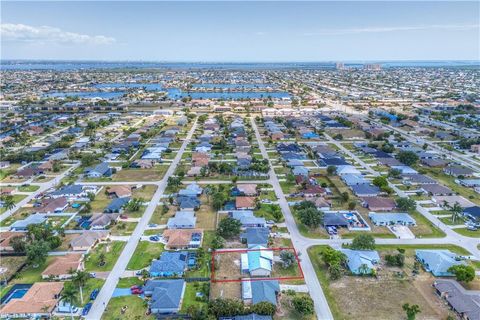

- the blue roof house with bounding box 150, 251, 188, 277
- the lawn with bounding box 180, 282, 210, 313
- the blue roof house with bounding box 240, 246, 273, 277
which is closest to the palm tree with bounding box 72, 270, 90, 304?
the blue roof house with bounding box 150, 251, 188, 277

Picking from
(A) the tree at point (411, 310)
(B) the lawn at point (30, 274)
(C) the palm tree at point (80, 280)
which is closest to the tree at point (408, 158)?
(A) the tree at point (411, 310)

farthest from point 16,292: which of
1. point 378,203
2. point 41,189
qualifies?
point 378,203

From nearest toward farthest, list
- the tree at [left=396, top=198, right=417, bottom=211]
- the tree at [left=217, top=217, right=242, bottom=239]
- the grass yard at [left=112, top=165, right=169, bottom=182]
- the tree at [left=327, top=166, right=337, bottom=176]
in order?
the tree at [left=217, top=217, right=242, bottom=239]
the tree at [left=396, top=198, right=417, bottom=211]
the grass yard at [left=112, top=165, right=169, bottom=182]
the tree at [left=327, top=166, right=337, bottom=176]

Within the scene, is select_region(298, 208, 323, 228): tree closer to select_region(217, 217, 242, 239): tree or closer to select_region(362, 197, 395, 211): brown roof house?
select_region(217, 217, 242, 239): tree

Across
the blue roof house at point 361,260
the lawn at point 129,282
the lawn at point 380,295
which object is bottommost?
the lawn at point 380,295

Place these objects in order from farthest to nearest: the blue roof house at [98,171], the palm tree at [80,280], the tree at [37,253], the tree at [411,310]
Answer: the blue roof house at [98,171], the tree at [37,253], the palm tree at [80,280], the tree at [411,310]

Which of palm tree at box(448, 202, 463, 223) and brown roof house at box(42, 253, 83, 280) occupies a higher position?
palm tree at box(448, 202, 463, 223)

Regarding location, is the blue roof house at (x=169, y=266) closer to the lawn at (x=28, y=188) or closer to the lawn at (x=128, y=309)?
the lawn at (x=128, y=309)

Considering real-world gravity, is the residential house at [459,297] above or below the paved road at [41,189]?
below
